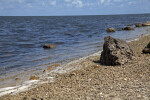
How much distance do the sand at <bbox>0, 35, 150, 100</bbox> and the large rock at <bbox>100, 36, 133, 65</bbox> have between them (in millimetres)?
555

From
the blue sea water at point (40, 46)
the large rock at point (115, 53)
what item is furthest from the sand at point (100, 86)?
the blue sea water at point (40, 46)

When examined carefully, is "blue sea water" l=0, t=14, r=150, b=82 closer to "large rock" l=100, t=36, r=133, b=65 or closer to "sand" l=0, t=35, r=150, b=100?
"large rock" l=100, t=36, r=133, b=65

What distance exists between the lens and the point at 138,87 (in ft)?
16.4

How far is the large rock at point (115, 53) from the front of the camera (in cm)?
774

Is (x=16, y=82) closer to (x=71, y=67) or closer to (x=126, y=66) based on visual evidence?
(x=71, y=67)

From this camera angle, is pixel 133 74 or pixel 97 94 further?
pixel 133 74

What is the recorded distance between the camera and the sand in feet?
15.4

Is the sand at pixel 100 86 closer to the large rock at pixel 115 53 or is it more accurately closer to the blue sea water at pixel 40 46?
the large rock at pixel 115 53

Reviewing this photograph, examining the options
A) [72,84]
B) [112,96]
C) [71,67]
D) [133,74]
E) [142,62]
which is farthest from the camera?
[71,67]

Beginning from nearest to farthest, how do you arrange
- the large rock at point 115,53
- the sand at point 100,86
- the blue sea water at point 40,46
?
1. the sand at point 100,86
2. the large rock at point 115,53
3. the blue sea water at point 40,46

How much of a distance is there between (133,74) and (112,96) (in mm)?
2008

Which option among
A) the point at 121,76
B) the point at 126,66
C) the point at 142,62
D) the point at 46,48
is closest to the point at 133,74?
the point at 121,76

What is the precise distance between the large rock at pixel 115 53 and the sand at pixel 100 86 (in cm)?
55

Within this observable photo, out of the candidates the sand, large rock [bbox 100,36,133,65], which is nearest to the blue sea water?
large rock [bbox 100,36,133,65]
